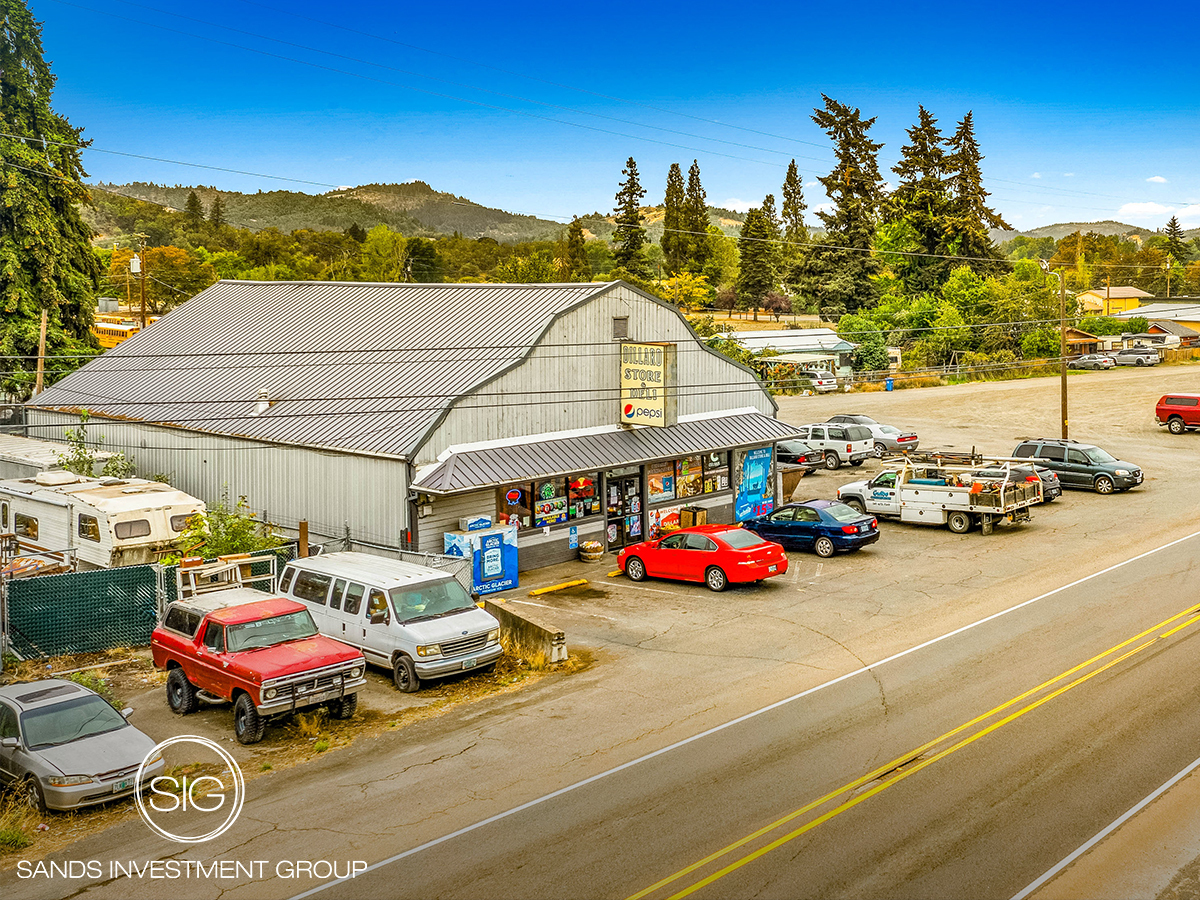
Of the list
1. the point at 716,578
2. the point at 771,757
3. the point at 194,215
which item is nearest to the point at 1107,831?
the point at 771,757

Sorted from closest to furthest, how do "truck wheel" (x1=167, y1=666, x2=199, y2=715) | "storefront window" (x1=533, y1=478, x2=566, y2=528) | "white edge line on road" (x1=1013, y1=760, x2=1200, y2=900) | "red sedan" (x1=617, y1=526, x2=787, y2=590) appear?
"white edge line on road" (x1=1013, y1=760, x2=1200, y2=900)
"truck wheel" (x1=167, y1=666, x2=199, y2=715)
"red sedan" (x1=617, y1=526, x2=787, y2=590)
"storefront window" (x1=533, y1=478, x2=566, y2=528)

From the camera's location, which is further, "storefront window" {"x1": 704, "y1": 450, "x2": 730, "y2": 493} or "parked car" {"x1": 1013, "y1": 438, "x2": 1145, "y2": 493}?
"parked car" {"x1": 1013, "y1": 438, "x2": 1145, "y2": 493}

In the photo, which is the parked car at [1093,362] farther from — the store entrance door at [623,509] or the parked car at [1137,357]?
the store entrance door at [623,509]

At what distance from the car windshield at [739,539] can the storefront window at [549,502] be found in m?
5.08

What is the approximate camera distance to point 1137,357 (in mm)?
82375

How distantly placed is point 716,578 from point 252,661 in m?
12.3

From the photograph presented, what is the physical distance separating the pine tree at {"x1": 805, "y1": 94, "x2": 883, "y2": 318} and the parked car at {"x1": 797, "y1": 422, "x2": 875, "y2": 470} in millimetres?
63429

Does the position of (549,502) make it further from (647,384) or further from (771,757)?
(771,757)

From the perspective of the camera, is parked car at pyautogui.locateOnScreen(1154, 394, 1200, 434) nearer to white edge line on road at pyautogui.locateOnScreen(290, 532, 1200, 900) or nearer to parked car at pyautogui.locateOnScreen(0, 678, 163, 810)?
white edge line on road at pyautogui.locateOnScreen(290, 532, 1200, 900)

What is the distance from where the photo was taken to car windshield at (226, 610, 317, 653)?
16375 mm

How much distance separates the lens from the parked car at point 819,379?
69250mm

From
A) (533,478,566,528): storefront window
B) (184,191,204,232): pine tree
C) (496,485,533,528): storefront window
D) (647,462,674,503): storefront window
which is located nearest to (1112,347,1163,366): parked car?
(647,462,674,503): storefront window

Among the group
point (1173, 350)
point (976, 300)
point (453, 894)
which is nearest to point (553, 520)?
point (453, 894)

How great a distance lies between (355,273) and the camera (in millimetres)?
125312
